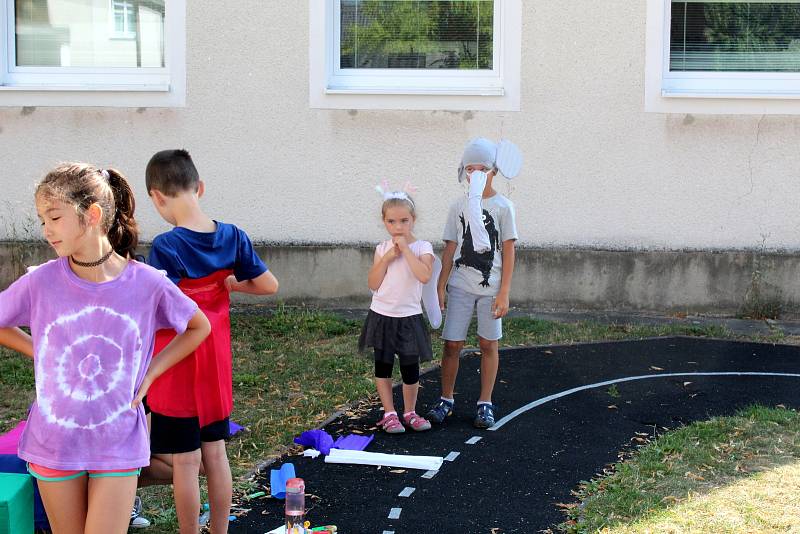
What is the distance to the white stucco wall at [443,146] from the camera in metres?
8.91

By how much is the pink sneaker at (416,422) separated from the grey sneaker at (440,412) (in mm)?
122

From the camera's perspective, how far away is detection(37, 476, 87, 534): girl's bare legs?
3.01 meters

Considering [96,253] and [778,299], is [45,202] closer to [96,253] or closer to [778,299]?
[96,253]

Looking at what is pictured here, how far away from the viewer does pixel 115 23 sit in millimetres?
9375

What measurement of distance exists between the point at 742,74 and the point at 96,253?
7.51 meters

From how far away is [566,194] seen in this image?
9008 mm

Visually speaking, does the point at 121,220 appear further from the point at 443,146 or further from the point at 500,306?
the point at 443,146

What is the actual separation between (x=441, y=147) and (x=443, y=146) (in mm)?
20

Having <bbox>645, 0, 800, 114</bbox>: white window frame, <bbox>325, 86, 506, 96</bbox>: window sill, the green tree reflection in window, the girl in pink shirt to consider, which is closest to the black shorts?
the girl in pink shirt

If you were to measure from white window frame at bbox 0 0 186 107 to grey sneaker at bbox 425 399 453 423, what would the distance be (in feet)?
14.9

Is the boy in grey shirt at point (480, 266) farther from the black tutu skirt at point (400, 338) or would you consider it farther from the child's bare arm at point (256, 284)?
the child's bare arm at point (256, 284)

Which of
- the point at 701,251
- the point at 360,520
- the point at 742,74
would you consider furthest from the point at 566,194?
the point at 360,520

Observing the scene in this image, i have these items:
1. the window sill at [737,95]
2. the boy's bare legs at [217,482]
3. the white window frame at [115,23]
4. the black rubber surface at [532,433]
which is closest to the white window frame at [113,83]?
the white window frame at [115,23]

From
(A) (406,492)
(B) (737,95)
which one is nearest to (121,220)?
(A) (406,492)
